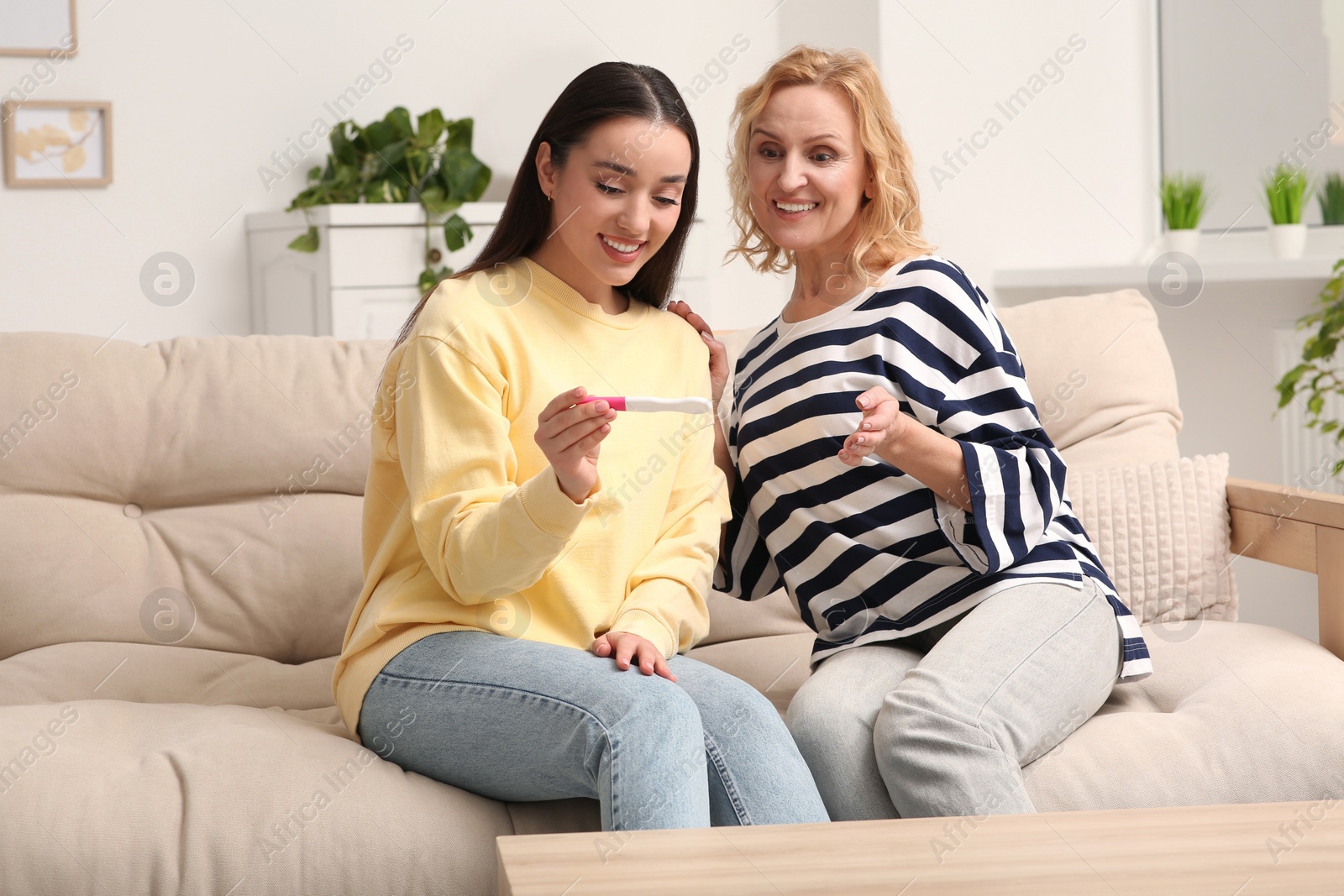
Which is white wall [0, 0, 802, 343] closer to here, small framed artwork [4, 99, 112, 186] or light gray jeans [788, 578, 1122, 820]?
small framed artwork [4, 99, 112, 186]

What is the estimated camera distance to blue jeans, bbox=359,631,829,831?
110cm

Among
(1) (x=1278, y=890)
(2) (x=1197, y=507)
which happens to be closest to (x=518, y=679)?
(1) (x=1278, y=890)

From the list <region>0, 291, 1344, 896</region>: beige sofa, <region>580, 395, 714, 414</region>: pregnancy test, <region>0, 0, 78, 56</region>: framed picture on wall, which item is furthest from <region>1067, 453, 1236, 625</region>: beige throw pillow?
<region>0, 0, 78, 56</region>: framed picture on wall

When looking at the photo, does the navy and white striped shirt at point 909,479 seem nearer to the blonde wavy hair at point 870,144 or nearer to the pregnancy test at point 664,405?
the blonde wavy hair at point 870,144

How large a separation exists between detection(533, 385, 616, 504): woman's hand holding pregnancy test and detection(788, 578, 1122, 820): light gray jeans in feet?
1.30

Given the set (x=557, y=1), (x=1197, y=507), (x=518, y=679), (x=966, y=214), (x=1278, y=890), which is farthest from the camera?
(x=557, y=1)

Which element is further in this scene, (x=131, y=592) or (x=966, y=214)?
(x=966, y=214)

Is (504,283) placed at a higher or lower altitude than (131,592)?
higher

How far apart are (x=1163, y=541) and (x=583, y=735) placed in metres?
0.96

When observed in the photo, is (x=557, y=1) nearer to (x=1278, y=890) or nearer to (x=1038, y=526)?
(x=1038, y=526)

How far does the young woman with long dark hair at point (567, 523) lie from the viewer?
3.76 feet

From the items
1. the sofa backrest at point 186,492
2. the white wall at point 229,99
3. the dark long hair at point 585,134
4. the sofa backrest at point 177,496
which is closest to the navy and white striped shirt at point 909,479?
the dark long hair at point 585,134

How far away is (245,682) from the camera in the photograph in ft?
5.04

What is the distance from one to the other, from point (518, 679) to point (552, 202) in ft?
1.87
